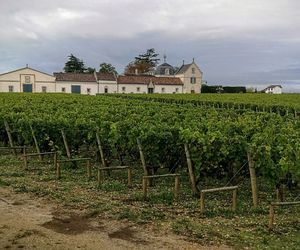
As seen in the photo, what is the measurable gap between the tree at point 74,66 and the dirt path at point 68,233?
11380cm

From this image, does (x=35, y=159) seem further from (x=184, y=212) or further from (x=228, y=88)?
(x=228, y=88)

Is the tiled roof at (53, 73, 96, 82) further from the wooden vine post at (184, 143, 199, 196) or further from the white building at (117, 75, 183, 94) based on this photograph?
the wooden vine post at (184, 143, 199, 196)

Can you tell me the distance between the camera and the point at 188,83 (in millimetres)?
103500

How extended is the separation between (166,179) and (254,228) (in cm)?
406

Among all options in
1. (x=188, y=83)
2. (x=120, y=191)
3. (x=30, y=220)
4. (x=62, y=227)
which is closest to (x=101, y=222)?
(x=62, y=227)

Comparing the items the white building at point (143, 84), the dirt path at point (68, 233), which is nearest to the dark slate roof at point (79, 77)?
the white building at point (143, 84)

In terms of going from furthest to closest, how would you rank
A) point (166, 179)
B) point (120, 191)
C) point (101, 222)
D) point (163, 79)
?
point (163, 79) < point (166, 179) < point (120, 191) < point (101, 222)

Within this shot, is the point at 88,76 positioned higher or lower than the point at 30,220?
higher

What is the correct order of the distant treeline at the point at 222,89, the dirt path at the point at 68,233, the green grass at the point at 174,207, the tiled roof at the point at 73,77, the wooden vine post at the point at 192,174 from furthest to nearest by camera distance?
the distant treeline at the point at 222,89 < the tiled roof at the point at 73,77 < the wooden vine post at the point at 192,174 < the green grass at the point at 174,207 < the dirt path at the point at 68,233

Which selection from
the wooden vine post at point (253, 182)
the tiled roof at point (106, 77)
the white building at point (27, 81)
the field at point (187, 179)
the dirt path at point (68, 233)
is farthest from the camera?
the tiled roof at point (106, 77)

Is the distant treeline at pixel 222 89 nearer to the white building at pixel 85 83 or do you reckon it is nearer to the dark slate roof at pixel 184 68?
the dark slate roof at pixel 184 68

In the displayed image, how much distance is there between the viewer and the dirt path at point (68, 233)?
20.2ft

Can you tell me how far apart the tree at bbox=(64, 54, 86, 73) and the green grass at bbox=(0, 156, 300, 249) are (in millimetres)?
110198

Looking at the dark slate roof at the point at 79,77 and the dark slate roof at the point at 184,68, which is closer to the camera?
the dark slate roof at the point at 79,77
